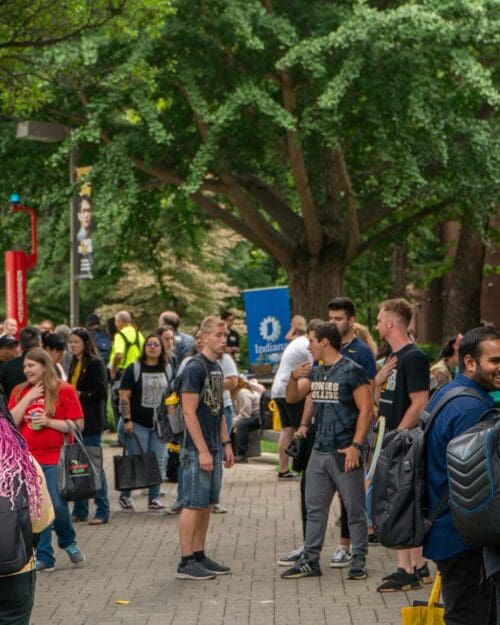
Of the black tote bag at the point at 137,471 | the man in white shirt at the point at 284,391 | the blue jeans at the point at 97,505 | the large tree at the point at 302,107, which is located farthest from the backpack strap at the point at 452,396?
the large tree at the point at 302,107

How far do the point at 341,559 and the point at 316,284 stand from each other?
1464 cm

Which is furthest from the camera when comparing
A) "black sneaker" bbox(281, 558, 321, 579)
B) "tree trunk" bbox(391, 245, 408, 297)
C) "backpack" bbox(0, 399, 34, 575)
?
"tree trunk" bbox(391, 245, 408, 297)

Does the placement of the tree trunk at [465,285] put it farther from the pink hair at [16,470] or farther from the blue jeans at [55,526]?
the pink hair at [16,470]

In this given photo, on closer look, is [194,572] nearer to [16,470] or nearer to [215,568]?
[215,568]

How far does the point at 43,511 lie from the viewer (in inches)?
215

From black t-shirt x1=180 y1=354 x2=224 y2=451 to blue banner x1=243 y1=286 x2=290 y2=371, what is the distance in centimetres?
1135

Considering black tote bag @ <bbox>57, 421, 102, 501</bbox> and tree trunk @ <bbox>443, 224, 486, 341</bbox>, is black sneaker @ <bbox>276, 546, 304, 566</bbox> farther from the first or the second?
tree trunk @ <bbox>443, 224, 486, 341</bbox>

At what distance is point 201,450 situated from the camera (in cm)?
975

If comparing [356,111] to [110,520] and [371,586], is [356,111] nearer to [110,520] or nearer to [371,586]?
[110,520]

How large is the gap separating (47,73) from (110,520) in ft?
26.0

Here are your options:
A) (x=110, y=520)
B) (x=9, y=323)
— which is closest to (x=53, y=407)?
(x=110, y=520)

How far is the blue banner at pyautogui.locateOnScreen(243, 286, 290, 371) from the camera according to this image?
70.4 ft

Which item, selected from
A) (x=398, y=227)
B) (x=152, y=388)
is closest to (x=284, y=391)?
(x=152, y=388)

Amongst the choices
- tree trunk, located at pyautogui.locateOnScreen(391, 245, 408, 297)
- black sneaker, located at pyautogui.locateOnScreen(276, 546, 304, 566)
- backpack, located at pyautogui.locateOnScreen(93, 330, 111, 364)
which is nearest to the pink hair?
black sneaker, located at pyautogui.locateOnScreen(276, 546, 304, 566)
